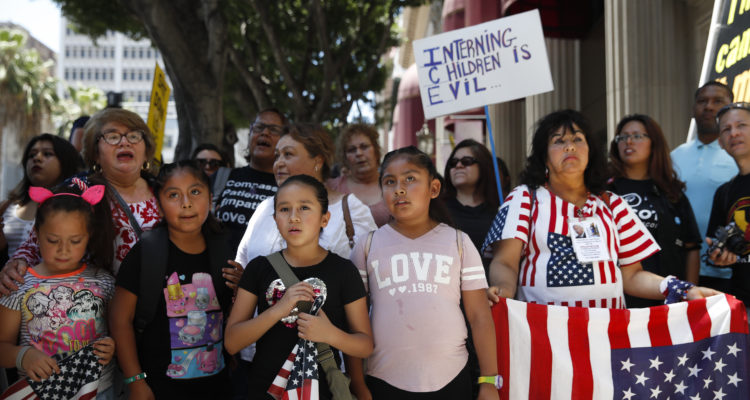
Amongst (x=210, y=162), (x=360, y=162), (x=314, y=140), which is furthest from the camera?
(x=210, y=162)

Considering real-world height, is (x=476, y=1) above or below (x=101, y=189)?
above

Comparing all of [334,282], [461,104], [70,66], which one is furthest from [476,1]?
[70,66]

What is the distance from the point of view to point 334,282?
2.90 meters

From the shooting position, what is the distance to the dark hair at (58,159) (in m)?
4.58

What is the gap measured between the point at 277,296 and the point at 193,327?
24.7 inches

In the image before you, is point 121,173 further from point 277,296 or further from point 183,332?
point 277,296

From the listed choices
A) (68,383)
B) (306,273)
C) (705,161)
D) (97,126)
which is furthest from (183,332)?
(705,161)

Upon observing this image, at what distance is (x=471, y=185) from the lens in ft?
17.1

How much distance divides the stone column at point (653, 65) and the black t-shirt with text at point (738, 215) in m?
3.93

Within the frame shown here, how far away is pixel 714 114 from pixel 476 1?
37.1 feet

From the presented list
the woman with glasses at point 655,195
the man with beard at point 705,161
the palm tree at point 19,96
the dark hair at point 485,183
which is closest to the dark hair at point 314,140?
the dark hair at point 485,183

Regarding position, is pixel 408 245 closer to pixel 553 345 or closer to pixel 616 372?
pixel 553 345

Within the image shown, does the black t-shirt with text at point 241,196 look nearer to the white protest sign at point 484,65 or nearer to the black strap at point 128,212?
the black strap at point 128,212

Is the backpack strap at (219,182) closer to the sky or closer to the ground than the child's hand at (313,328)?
closer to the sky
